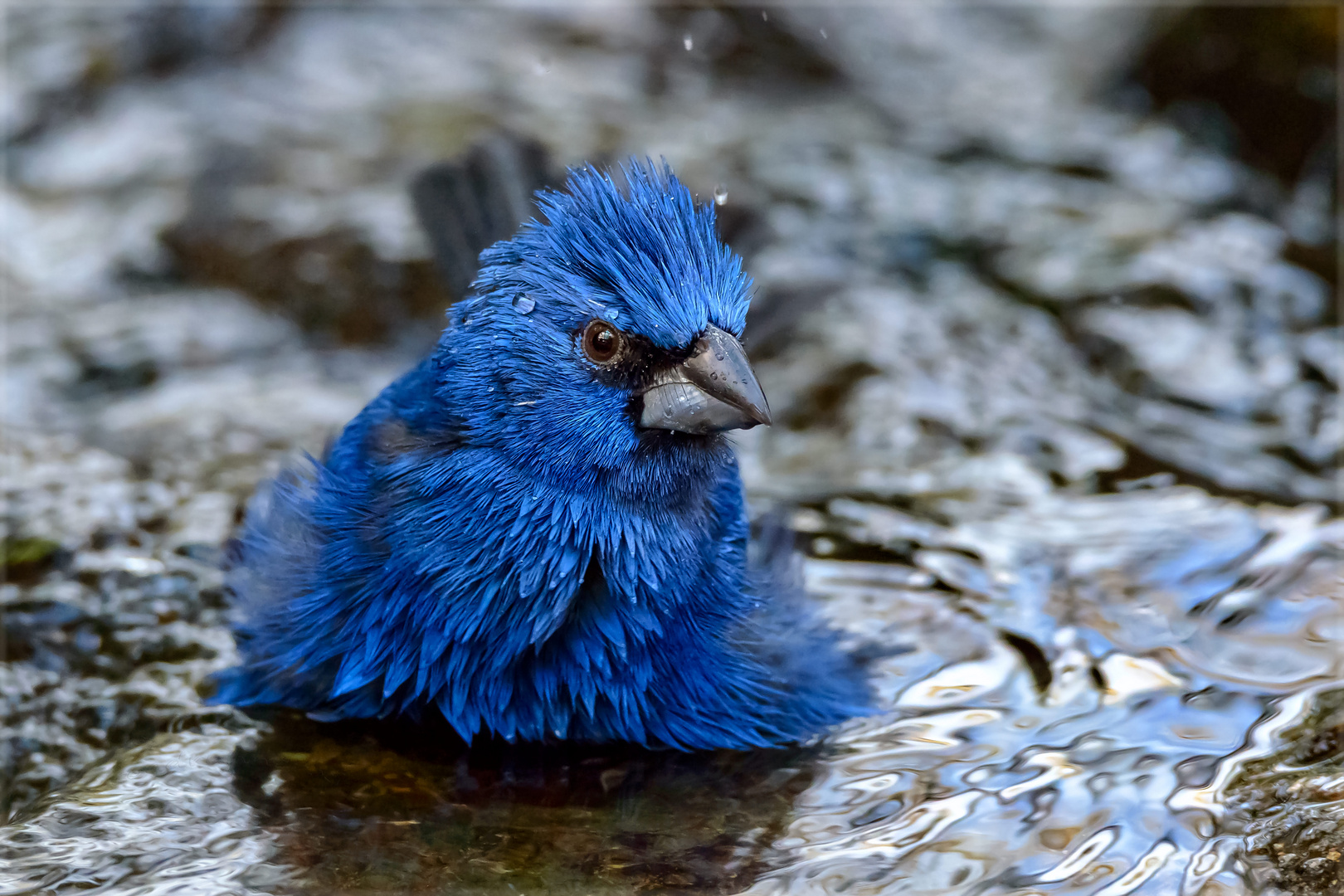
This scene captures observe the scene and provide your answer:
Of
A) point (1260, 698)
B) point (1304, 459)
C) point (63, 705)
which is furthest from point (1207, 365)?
point (63, 705)

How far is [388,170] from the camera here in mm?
6555

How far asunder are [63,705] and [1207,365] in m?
4.11

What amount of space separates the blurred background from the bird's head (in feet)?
3.25

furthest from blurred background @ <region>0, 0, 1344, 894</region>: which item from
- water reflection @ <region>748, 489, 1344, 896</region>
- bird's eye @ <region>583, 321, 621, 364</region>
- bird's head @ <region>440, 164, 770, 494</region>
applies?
bird's eye @ <region>583, 321, 621, 364</region>

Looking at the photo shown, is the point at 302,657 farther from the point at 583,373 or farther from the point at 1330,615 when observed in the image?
the point at 1330,615

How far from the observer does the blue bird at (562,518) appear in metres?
2.91

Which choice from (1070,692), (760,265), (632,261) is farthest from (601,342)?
(760,265)

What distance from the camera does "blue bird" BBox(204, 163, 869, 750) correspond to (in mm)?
2908

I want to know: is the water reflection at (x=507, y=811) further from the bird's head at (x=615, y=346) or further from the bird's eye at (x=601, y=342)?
the bird's eye at (x=601, y=342)

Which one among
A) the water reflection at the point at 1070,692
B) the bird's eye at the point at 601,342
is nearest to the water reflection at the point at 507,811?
the water reflection at the point at 1070,692

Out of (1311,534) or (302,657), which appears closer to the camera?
(302,657)

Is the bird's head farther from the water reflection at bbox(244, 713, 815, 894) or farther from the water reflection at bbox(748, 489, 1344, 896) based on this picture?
the water reflection at bbox(748, 489, 1344, 896)

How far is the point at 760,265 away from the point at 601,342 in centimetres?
317

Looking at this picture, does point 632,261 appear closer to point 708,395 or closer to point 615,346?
point 615,346
